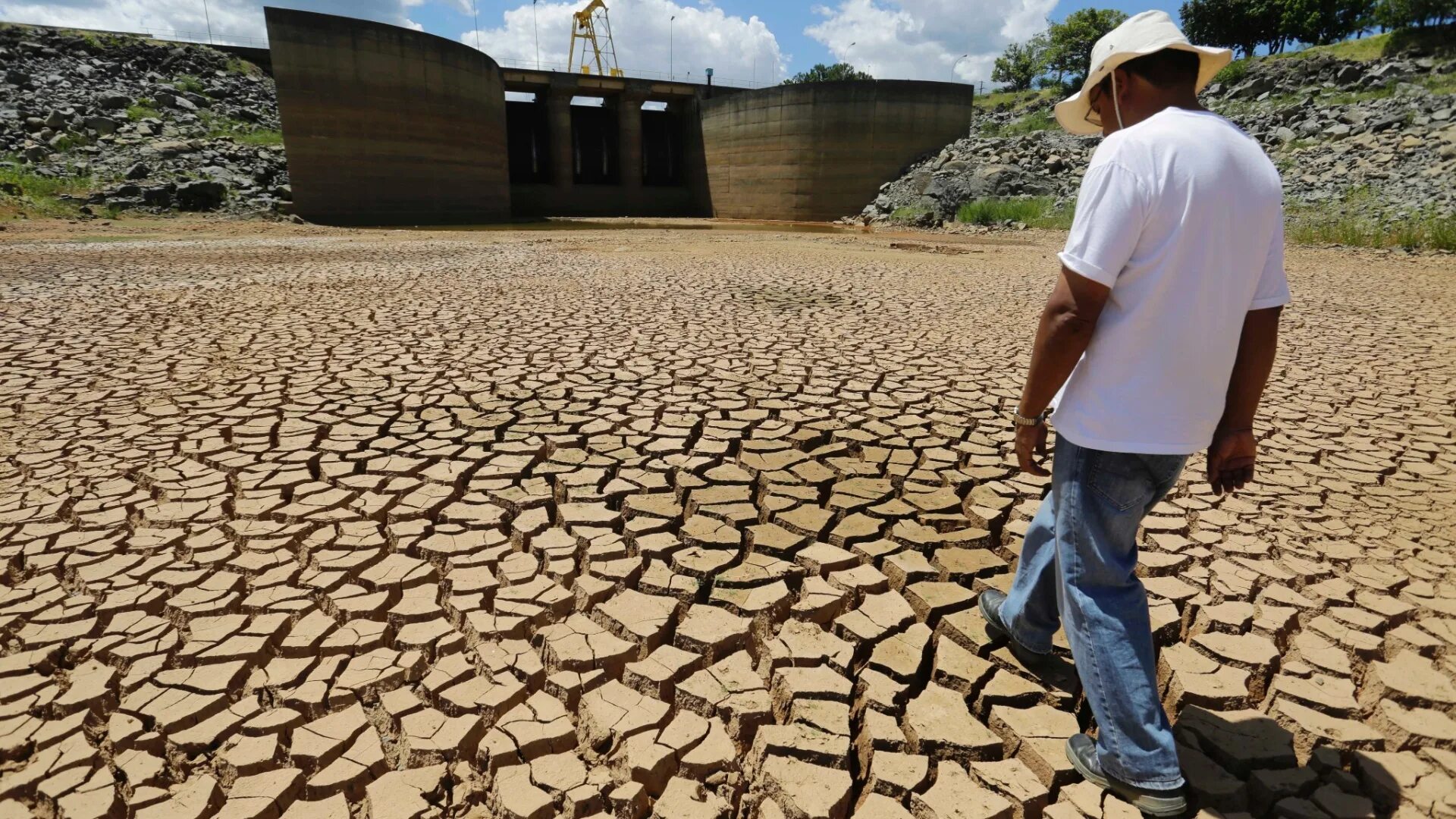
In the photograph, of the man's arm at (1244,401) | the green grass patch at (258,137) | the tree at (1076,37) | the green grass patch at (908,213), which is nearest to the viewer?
the man's arm at (1244,401)

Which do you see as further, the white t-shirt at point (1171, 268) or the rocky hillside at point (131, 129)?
the rocky hillside at point (131, 129)

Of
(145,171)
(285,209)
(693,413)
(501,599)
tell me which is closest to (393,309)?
(693,413)

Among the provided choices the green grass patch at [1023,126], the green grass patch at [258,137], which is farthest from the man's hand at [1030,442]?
the green grass patch at [1023,126]

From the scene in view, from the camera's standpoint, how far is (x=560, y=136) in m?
26.2

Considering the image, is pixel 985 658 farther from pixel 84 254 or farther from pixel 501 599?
pixel 84 254

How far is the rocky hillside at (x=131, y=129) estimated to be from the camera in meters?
15.9

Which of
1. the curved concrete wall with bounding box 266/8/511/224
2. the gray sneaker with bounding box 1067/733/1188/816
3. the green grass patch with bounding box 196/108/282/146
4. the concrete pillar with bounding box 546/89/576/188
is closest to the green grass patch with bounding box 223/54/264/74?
the green grass patch with bounding box 196/108/282/146

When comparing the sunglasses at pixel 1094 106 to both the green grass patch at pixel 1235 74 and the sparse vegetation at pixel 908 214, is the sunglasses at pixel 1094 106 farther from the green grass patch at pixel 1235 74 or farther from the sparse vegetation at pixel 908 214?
the green grass patch at pixel 1235 74

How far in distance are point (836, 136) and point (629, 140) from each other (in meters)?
8.12

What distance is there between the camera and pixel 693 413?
352 cm

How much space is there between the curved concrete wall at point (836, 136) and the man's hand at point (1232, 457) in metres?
24.5

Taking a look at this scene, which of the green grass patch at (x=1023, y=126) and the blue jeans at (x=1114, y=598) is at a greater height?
the green grass patch at (x=1023, y=126)

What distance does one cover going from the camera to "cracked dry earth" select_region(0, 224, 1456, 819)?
148 centimetres

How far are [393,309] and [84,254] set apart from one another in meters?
6.35
